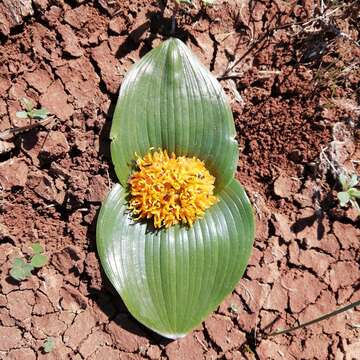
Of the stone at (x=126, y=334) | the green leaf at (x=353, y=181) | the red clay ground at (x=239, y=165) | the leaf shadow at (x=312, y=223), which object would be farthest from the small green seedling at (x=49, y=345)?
the green leaf at (x=353, y=181)

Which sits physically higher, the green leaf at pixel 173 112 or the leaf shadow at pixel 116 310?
the green leaf at pixel 173 112

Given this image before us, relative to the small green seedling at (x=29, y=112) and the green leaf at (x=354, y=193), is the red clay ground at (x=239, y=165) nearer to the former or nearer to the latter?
the small green seedling at (x=29, y=112)

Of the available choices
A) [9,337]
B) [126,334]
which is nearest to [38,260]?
[9,337]

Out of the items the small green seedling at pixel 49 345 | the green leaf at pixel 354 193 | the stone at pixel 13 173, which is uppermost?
the green leaf at pixel 354 193

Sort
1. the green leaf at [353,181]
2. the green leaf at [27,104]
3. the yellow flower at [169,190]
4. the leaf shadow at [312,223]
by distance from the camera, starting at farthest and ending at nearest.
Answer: the leaf shadow at [312,223] < the green leaf at [353,181] < the green leaf at [27,104] < the yellow flower at [169,190]

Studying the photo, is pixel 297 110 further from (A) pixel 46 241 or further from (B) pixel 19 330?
(B) pixel 19 330

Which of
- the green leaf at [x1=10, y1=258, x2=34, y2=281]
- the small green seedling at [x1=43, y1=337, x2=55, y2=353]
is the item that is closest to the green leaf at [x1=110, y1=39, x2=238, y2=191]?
the green leaf at [x1=10, y1=258, x2=34, y2=281]
